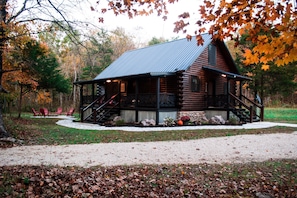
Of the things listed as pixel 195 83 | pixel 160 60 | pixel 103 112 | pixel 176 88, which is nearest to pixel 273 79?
pixel 195 83

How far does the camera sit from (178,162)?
20.7ft

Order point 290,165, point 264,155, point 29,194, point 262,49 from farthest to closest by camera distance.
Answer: point 264,155 < point 290,165 < point 29,194 < point 262,49

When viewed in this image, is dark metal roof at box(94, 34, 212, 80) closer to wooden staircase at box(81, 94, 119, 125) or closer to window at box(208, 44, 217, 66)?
window at box(208, 44, 217, 66)

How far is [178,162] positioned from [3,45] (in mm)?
7778

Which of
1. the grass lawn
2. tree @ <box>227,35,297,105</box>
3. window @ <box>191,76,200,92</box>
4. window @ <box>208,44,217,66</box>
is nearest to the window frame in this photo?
window @ <box>191,76,200,92</box>

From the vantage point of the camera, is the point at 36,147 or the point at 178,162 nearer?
the point at 178,162

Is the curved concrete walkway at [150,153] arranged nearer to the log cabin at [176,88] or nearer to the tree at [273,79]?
the log cabin at [176,88]

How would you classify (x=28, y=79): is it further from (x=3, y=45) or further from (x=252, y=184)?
(x=252, y=184)

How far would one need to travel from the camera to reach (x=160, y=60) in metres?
19.1

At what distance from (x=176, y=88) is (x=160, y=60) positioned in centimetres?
302

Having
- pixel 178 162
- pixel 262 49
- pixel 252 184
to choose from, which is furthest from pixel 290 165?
pixel 262 49

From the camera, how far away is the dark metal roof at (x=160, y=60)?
1702cm

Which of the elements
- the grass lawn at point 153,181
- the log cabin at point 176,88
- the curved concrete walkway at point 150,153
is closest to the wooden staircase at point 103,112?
the log cabin at point 176,88

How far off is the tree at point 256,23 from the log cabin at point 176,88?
1015 centimetres
